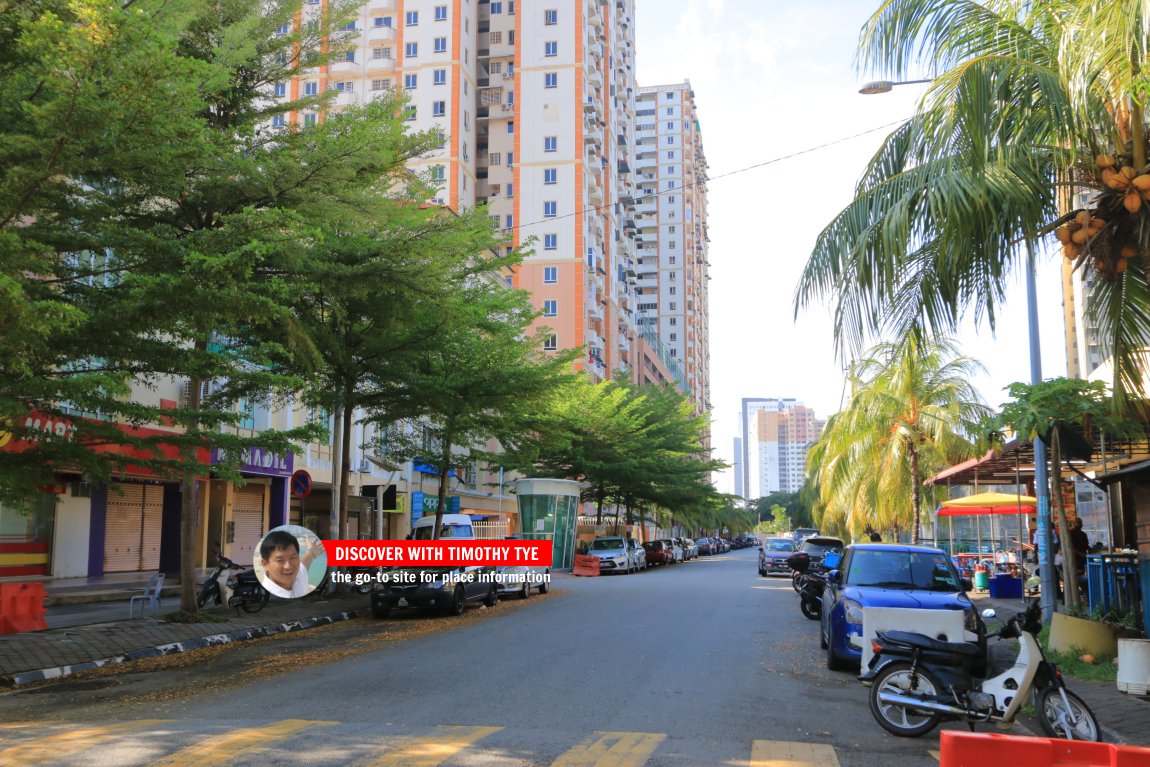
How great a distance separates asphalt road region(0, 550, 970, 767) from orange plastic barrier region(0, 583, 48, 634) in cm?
363

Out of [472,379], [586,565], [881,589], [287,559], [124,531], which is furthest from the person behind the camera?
[586,565]

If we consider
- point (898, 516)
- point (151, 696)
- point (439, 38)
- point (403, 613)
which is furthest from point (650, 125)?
point (151, 696)

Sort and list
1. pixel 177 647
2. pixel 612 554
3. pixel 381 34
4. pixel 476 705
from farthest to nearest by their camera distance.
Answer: pixel 381 34, pixel 612 554, pixel 177 647, pixel 476 705

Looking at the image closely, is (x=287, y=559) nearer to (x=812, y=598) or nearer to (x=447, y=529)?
(x=812, y=598)

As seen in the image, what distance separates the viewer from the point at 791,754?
7.23m

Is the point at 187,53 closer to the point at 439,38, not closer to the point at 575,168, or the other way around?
the point at 575,168

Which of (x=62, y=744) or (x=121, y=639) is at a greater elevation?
(x=62, y=744)

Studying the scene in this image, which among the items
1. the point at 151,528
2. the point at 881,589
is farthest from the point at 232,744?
the point at 151,528

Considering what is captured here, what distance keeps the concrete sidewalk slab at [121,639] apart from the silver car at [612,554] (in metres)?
19.1

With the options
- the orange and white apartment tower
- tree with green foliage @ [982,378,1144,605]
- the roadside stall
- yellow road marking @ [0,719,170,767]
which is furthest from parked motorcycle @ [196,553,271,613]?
the orange and white apartment tower

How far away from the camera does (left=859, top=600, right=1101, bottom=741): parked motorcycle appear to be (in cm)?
768

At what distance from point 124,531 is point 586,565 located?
1646 centimetres

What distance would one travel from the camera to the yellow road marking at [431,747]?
670cm

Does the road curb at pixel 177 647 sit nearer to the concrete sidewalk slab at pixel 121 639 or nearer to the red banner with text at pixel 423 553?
the concrete sidewalk slab at pixel 121 639
